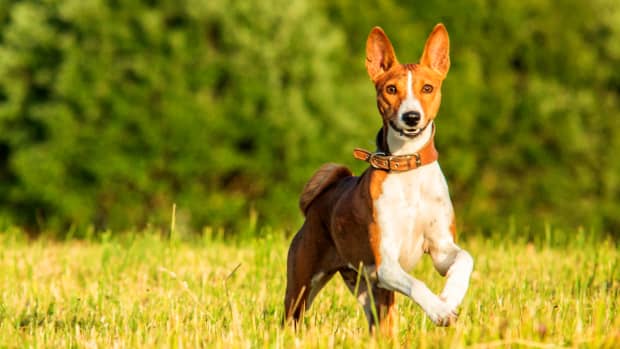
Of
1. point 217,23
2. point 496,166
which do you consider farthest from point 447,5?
point 217,23

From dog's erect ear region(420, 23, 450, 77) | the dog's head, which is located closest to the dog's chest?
the dog's head

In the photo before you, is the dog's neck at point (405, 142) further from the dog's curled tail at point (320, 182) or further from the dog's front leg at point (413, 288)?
the dog's curled tail at point (320, 182)

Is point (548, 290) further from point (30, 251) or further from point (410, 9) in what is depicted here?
point (410, 9)

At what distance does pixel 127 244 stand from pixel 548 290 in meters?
3.85

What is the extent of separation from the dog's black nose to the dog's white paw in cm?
81

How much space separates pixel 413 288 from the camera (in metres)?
4.35

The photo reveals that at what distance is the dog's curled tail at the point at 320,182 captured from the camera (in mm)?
5277

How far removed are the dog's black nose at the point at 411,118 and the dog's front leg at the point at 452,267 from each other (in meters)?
0.59

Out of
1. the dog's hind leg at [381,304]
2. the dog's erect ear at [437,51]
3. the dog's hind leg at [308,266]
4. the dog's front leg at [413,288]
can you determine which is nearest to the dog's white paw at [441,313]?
the dog's front leg at [413,288]

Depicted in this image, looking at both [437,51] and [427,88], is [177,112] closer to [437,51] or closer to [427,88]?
[437,51]

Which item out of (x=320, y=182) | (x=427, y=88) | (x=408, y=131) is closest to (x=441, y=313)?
(x=408, y=131)

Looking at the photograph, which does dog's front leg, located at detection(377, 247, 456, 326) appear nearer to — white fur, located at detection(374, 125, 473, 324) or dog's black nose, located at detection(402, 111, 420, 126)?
white fur, located at detection(374, 125, 473, 324)

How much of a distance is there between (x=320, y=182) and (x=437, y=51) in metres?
1.00

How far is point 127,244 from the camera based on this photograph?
8570mm
